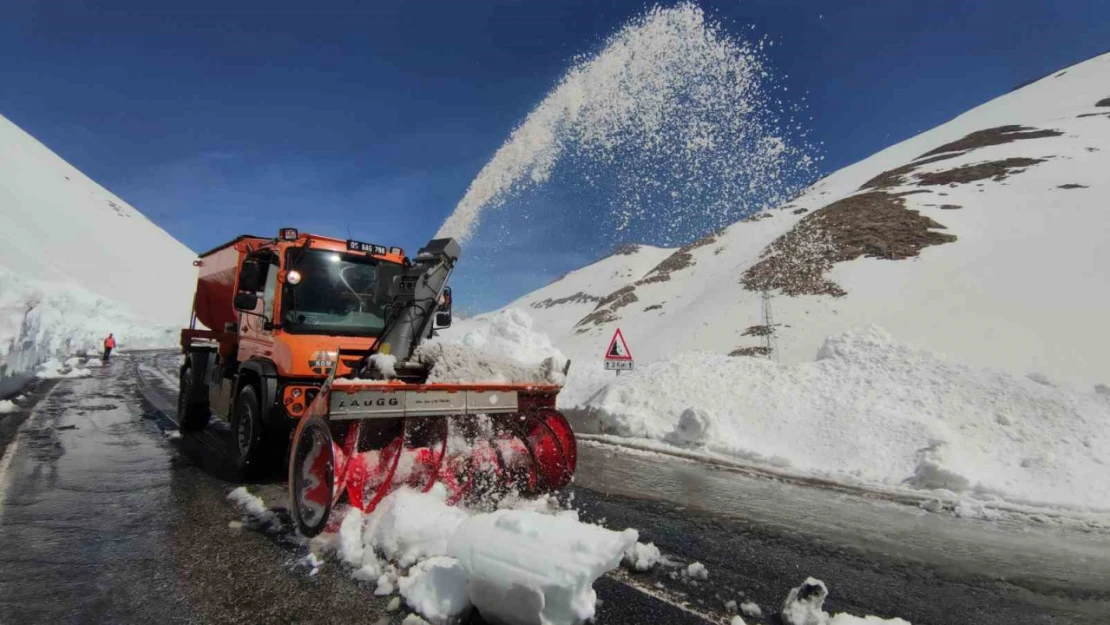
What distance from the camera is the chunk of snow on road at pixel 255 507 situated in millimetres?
4981

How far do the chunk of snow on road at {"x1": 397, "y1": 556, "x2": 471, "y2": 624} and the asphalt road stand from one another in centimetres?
19

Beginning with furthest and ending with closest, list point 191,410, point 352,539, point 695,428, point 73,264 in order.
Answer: point 73,264 < point 695,428 < point 191,410 < point 352,539

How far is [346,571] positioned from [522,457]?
2359mm

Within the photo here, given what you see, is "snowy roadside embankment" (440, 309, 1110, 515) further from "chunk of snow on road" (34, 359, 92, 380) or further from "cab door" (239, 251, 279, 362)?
"chunk of snow on road" (34, 359, 92, 380)

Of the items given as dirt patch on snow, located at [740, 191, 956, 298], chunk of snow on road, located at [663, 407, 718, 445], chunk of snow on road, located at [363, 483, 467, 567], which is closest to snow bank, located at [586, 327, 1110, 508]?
chunk of snow on road, located at [663, 407, 718, 445]

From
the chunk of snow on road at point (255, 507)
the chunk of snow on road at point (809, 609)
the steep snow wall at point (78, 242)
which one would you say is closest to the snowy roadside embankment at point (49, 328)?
the chunk of snow on road at point (255, 507)

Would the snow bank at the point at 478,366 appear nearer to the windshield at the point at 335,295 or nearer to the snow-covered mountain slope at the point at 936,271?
the windshield at the point at 335,295

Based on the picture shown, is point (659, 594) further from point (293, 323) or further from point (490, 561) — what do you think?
point (293, 323)

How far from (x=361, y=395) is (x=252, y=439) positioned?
2.54m

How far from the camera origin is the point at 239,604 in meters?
3.46

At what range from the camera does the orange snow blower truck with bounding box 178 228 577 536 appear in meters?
4.65

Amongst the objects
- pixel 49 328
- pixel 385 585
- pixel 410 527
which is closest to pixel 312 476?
pixel 410 527

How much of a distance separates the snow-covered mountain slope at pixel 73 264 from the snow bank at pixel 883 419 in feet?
52.4

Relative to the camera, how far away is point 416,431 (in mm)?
5348
